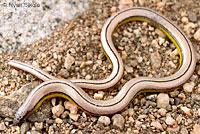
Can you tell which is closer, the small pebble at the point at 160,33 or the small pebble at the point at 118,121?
the small pebble at the point at 118,121

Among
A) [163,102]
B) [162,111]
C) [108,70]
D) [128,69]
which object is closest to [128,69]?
[128,69]

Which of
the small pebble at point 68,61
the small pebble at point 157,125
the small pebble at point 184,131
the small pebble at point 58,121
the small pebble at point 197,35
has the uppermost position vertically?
the small pebble at point 197,35

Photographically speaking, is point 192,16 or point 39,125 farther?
point 192,16

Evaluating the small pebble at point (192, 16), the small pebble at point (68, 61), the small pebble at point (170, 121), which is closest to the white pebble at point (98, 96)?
the small pebble at point (68, 61)

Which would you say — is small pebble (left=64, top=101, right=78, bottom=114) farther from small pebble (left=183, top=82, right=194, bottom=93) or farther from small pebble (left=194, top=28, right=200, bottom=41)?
small pebble (left=194, top=28, right=200, bottom=41)

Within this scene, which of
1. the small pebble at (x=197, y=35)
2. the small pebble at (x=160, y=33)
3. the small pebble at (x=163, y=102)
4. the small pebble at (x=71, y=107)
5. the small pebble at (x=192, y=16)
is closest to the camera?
the small pebble at (x=71, y=107)

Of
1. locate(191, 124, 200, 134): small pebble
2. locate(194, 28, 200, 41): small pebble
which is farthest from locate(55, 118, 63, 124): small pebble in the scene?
locate(194, 28, 200, 41): small pebble

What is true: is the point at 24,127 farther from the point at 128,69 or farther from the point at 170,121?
the point at 170,121

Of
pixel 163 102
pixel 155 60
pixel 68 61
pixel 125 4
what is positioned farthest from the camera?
pixel 125 4

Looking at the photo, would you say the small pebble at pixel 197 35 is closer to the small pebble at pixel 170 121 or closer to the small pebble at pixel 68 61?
the small pebble at pixel 170 121
